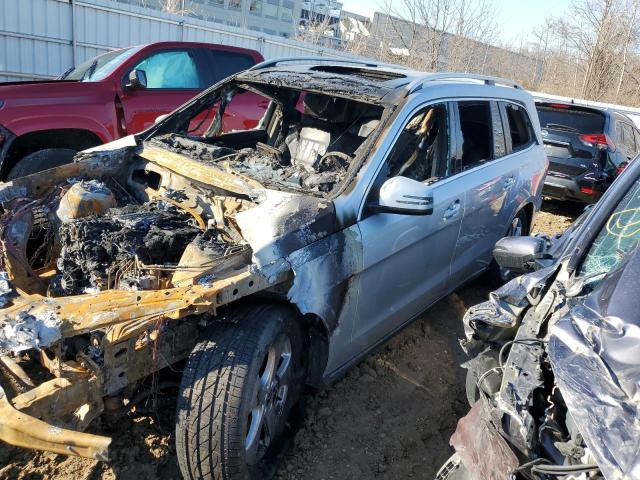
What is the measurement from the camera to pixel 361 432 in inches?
125

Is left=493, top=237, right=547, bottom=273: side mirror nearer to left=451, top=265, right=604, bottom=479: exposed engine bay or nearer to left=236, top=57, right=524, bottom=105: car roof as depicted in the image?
left=451, top=265, right=604, bottom=479: exposed engine bay

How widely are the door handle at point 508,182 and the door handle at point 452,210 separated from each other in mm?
854

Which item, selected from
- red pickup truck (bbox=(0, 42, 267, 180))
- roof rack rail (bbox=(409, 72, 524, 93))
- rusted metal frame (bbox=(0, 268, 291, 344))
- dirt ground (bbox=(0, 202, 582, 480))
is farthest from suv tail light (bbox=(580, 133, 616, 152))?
rusted metal frame (bbox=(0, 268, 291, 344))

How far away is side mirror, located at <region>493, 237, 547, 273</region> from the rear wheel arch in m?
4.68

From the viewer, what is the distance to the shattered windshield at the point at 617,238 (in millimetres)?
2409

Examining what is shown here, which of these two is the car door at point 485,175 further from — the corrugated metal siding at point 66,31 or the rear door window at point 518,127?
the corrugated metal siding at point 66,31

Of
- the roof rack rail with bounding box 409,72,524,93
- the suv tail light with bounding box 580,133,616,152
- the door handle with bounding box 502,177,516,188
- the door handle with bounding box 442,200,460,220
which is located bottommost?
the door handle with bounding box 442,200,460,220

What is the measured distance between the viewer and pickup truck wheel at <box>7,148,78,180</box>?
535cm

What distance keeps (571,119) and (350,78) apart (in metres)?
5.80

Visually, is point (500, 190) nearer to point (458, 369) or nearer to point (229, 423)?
point (458, 369)

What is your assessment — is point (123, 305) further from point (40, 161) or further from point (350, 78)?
point (40, 161)

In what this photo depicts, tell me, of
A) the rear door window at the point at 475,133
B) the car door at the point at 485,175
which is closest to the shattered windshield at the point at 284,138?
the rear door window at the point at 475,133

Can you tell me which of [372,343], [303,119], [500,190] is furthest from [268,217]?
[500,190]

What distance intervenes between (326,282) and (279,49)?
14260 millimetres
